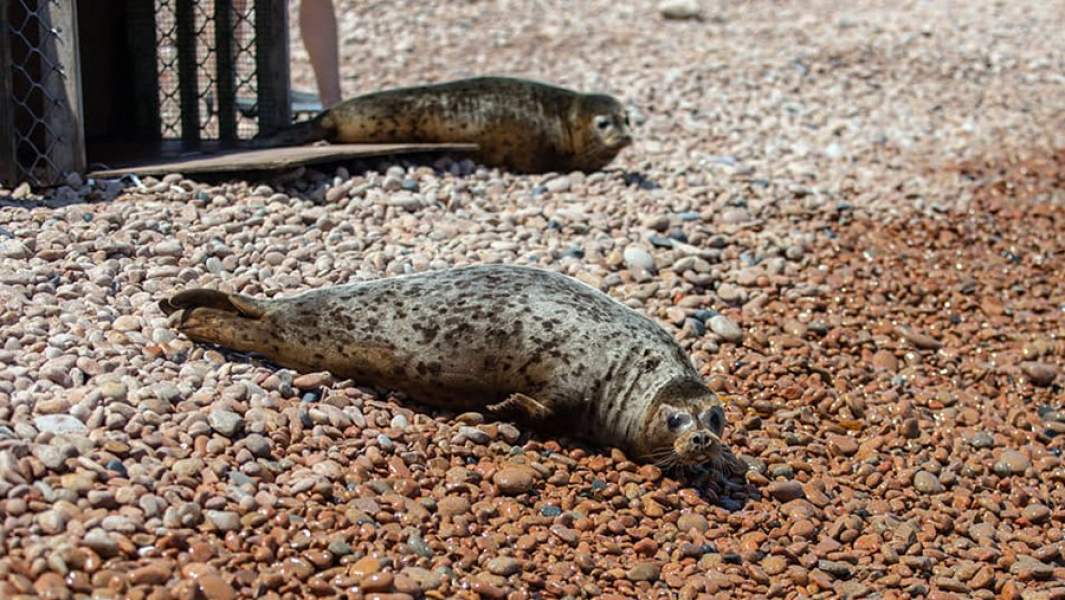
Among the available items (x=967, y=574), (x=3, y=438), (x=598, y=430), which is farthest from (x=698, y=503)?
(x=3, y=438)

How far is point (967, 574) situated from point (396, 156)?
3994 millimetres

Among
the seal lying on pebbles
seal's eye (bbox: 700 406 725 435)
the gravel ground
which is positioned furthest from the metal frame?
seal's eye (bbox: 700 406 725 435)

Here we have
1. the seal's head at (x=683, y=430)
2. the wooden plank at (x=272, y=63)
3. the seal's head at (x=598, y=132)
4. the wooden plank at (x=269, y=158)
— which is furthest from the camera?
the seal's head at (x=598, y=132)

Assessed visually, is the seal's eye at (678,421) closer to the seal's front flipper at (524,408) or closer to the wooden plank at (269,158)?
the seal's front flipper at (524,408)

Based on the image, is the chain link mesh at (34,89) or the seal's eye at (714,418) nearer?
the seal's eye at (714,418)

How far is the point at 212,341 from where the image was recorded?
203 inches

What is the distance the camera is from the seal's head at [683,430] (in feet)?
15.8

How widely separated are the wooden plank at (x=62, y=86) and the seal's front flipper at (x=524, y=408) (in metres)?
2.65

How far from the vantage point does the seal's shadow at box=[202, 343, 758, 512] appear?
4.97 meters

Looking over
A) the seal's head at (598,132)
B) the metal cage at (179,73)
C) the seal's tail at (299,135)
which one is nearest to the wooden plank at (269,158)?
the seal's tail at (299,135)

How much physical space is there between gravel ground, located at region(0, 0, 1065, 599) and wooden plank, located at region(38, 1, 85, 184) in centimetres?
21

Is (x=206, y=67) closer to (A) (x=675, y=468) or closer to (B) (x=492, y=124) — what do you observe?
(B) (x=492, y=124)

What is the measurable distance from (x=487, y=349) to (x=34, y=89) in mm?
2796

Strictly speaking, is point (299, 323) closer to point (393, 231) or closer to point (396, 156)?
point (393, 231)
